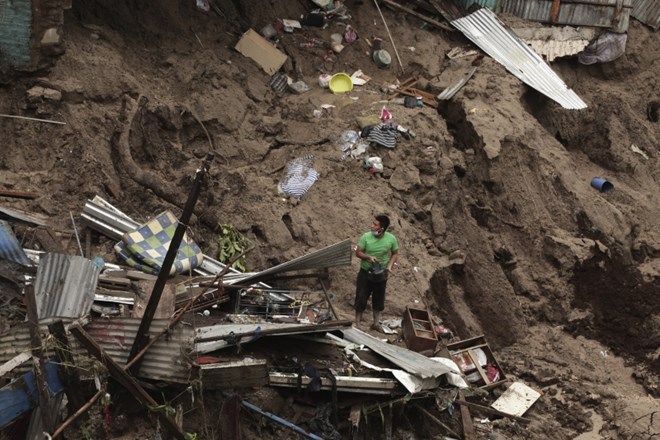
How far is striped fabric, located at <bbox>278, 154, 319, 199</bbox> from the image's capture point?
12.0 meters

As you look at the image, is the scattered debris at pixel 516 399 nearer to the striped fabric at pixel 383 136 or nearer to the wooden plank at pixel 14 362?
the striped fabric at pixel 383 136

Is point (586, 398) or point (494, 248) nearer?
point (586, 398)

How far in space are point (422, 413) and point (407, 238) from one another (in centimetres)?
323

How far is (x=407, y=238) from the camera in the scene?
39.5ft

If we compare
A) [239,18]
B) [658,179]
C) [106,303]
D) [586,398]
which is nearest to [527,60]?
[658,179]

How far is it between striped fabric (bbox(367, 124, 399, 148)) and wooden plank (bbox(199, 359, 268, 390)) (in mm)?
5279

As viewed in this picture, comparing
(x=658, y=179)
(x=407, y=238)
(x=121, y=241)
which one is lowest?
(x=121, y=241)

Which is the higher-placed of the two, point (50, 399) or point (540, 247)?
point (540, 247)

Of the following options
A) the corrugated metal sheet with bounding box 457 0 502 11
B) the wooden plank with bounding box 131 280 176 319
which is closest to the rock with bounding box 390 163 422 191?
the corrugated metal sheet with bounding box 457 0 502 11

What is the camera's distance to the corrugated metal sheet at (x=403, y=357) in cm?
888

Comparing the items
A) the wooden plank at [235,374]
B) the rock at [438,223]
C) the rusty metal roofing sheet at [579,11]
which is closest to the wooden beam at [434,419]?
the wooden plank at [235,374]

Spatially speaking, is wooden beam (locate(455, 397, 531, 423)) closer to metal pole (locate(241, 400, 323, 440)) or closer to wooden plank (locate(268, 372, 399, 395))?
wooden plank (locate(268, 372, 399, 395))

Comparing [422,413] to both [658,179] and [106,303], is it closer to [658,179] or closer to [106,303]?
[106,303]

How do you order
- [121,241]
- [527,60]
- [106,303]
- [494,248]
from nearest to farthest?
[106,303], [121,241], [494,248], [527,60]
